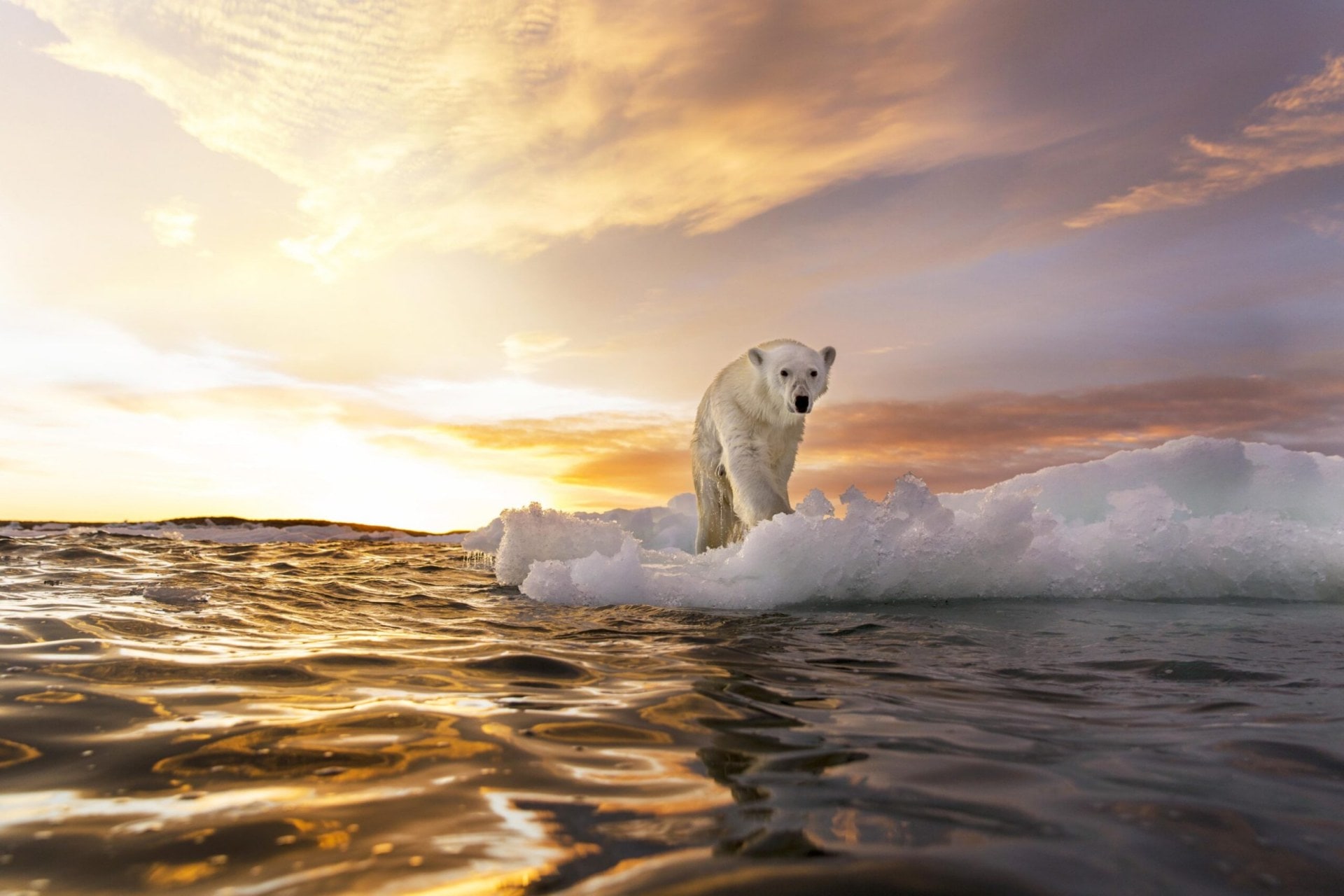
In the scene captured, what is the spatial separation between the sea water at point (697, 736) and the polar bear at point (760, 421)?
2077 millimetres

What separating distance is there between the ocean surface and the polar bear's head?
3798mm

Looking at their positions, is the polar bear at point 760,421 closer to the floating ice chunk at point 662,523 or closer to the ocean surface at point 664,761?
the ocean surface at point 664,761

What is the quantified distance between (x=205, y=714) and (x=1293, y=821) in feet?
9.73

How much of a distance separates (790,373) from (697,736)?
20.1 feet

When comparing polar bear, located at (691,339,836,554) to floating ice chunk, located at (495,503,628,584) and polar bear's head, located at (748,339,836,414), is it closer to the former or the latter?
polar bear's head, located at (748,339,836,414)

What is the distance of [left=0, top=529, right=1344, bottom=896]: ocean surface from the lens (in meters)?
1.38

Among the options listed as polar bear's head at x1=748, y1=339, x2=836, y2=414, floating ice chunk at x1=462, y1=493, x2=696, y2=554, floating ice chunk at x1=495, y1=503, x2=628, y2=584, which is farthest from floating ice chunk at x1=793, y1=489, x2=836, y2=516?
floating ice chunk at x1=462, y1=493, x2=696, y2=554

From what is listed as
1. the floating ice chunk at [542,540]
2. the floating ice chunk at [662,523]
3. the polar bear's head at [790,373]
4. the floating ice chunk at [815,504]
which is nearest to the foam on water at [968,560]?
the floating ice chunk at [815,504]

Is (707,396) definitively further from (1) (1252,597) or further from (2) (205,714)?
(2) (205,714)

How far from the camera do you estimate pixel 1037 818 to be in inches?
63.5

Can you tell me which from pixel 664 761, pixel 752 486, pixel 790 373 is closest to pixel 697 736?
pixel 664 761

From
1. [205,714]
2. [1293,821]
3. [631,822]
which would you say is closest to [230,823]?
[631,822]

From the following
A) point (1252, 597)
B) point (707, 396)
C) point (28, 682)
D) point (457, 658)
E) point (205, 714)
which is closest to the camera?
point (205, 714)

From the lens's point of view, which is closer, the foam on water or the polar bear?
the foam on water
